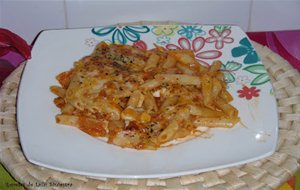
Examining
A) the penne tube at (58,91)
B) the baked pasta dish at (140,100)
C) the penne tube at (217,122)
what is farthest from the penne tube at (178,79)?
the penne tube at (58,91)

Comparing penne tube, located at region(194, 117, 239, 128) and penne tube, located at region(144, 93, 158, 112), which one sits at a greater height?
penne tube, located at region(144, 93, 158, 112)

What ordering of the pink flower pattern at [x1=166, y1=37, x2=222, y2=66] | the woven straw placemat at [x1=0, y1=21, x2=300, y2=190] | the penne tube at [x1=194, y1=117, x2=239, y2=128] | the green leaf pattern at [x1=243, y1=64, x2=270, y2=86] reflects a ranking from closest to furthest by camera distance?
the woven straw placemat at [x1=0, y1=21, x2=300, y2=190], the penne tube at [x1=194, y1=117, x2=239, y2=128], the green leaf pattern at [x1=243, y1=64, x2=270, y2=86], the pink flower pattern at [x1=166, y1=37, x2=222, y2=66]

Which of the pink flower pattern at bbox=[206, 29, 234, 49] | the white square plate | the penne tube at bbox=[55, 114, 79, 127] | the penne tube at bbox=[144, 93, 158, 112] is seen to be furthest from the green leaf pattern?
the penne tube at bbox=[55, 114, 79, 127]

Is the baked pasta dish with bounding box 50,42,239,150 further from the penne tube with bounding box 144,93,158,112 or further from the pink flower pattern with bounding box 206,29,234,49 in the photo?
the pink flower pattern with bounding box 206,29,234,49

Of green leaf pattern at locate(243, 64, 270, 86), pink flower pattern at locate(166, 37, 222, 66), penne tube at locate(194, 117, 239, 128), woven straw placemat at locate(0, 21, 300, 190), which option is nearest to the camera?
woven straw placemat at locate(0, 21, 300, 190)

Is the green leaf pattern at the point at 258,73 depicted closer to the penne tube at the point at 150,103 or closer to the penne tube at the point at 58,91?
the penne tube at the point at 150,103

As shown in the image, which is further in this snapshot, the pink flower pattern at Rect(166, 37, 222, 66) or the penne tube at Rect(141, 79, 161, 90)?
the pink flower pattern at Rect(166, 37, 222, 66)

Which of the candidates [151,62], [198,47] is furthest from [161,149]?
[198,47]
